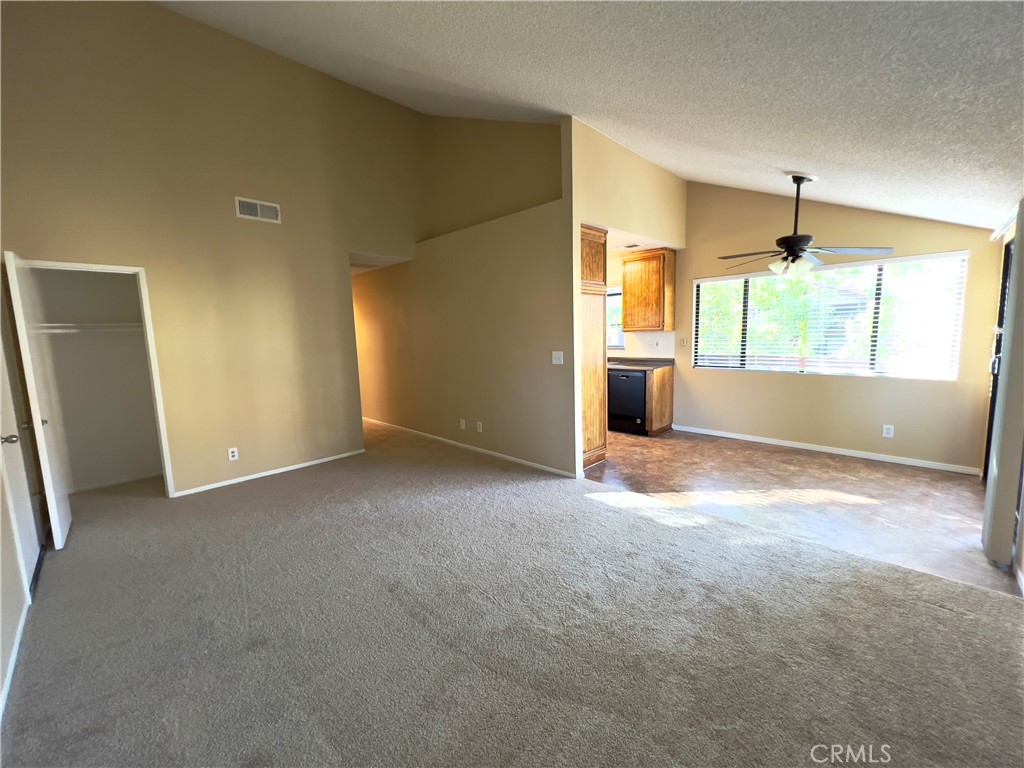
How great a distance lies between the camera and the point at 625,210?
4605 mm

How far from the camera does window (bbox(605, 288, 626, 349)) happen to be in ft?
22.3

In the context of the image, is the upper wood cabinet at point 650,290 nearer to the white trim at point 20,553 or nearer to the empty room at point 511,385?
the empty room at point 511,385

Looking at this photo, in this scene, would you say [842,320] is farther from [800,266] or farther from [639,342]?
[639,342]

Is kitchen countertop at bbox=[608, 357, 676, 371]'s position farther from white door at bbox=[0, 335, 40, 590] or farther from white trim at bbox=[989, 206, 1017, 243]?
white door at bbox=[0, 335, 40, 590]

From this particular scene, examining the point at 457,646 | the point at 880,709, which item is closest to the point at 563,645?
the point at 457,646

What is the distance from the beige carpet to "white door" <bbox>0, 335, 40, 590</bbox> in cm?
19

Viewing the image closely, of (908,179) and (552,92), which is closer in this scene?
(908,179)

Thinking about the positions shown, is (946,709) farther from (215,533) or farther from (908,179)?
(215,533)

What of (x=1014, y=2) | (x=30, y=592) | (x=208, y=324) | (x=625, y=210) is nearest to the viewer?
(x=1014, y=2)

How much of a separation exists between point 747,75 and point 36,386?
4.99m

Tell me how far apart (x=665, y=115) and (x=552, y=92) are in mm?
861

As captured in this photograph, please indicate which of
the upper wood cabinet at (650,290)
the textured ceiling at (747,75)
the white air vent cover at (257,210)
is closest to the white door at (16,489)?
the white air vent cover at (257,210)

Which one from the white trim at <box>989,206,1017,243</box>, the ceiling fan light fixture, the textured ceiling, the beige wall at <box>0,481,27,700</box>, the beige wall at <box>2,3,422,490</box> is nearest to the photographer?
the textured ceiling

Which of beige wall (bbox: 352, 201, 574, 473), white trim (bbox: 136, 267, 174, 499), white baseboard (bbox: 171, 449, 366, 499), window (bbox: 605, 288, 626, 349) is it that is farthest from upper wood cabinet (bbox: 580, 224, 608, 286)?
white trim (bbox: 136, 267, 174, 499)
